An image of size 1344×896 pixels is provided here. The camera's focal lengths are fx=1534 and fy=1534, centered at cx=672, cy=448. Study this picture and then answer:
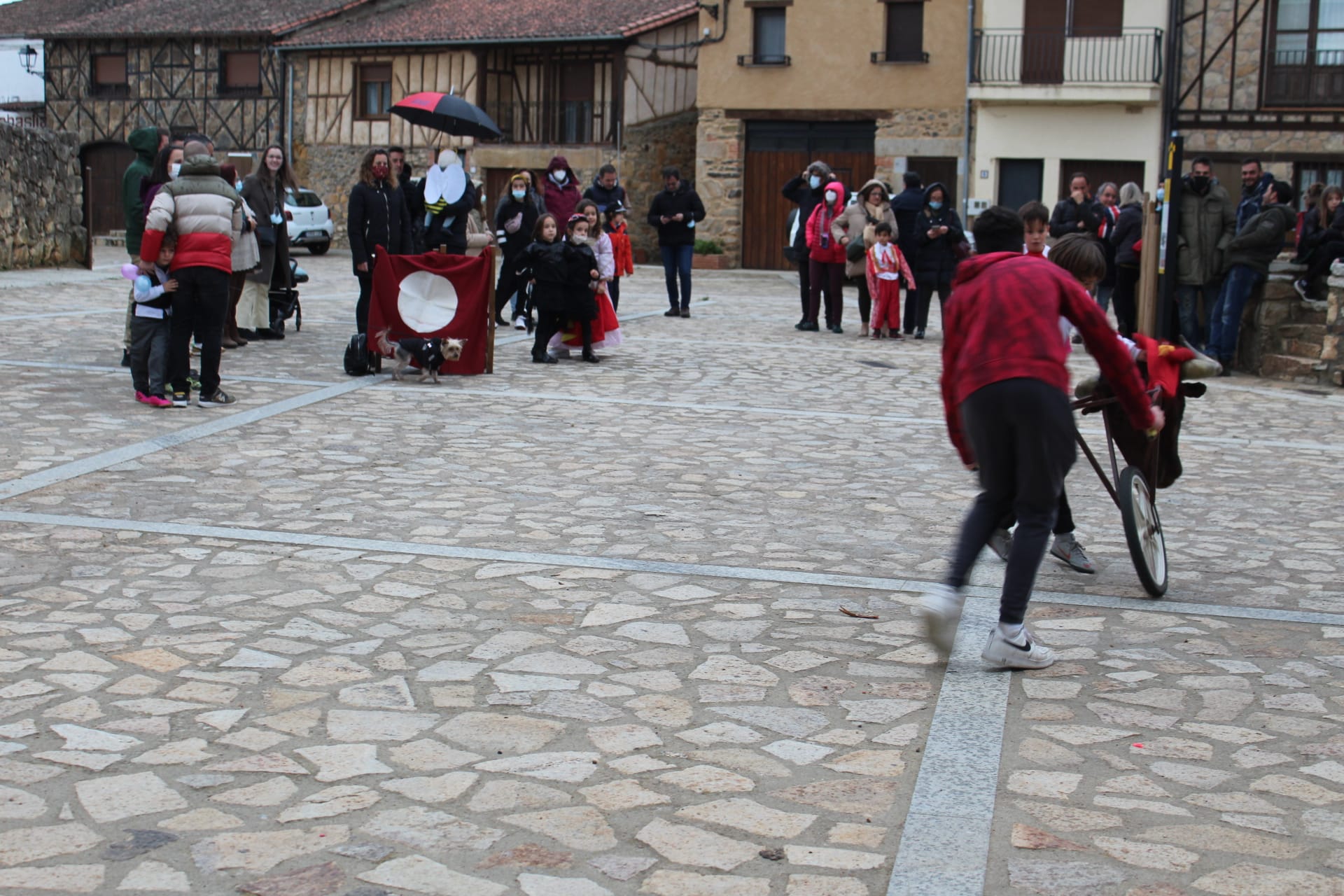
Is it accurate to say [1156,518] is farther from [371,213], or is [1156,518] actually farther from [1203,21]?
[1203,21]

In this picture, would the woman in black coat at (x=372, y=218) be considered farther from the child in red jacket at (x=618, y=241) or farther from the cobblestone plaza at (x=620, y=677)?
the cobblestone plaza at (x=620, y=677)

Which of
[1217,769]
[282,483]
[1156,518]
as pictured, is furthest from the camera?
[282,483]

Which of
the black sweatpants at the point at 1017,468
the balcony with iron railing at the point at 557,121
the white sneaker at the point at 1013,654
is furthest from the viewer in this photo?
the balcony with iron railing at the point at 557,121

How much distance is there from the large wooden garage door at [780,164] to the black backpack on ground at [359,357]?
20.3 metres

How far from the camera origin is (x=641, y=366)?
12.5 m

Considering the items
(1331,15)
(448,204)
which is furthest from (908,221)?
(1331,15)

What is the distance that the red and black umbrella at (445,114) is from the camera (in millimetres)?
15016

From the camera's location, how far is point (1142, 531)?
5.52 meters

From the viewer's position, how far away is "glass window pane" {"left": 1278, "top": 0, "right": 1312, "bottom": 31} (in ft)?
90.8

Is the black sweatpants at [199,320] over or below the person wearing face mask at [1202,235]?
below

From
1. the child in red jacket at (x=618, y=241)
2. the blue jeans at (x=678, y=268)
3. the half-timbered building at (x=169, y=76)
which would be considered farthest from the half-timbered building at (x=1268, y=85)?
the half-timbered building at (x=169, y=76)

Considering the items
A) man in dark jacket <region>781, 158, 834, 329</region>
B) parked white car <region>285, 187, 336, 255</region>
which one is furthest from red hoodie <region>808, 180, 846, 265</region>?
parked white car <region>285, 187, 336, 255</region>

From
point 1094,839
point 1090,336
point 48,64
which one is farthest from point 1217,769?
point 48,64

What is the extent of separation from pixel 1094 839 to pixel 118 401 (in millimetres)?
7615
